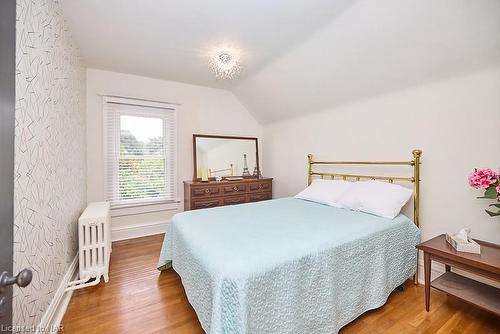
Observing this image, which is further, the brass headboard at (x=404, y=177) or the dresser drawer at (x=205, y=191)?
the dresser drawer at (x=205, y=191)

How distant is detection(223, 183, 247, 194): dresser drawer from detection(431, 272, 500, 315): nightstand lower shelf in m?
2.63

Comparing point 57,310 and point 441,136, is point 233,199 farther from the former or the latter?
point 441,136

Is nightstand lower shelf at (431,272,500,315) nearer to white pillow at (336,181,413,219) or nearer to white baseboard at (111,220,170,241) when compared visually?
white pillow at (336,181,413,219)

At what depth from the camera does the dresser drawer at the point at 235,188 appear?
356 centimetres

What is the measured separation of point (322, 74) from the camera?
266cm

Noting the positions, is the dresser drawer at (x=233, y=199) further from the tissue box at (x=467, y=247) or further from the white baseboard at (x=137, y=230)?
the tissue box at (x=467, y=247)

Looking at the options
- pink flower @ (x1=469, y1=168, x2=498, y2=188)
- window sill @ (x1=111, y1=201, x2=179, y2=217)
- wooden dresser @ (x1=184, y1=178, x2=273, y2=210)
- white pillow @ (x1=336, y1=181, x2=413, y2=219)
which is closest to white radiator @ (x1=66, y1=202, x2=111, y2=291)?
window sill @ (x1=111, y1=201, x2=179, y2=217)

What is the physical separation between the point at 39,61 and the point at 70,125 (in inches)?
34.5

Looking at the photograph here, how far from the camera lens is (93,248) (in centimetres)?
210

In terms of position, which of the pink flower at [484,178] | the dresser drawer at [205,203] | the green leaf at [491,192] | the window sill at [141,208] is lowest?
the window sill at [141,208]

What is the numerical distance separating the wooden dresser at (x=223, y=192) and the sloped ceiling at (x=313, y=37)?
1.75 m

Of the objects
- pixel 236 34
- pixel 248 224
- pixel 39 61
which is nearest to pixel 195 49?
pixel 236 34

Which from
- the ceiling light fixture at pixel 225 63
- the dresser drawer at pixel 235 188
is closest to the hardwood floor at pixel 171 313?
the dresser drawer at pixel 235 188

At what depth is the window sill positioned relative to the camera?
10.5 feet
